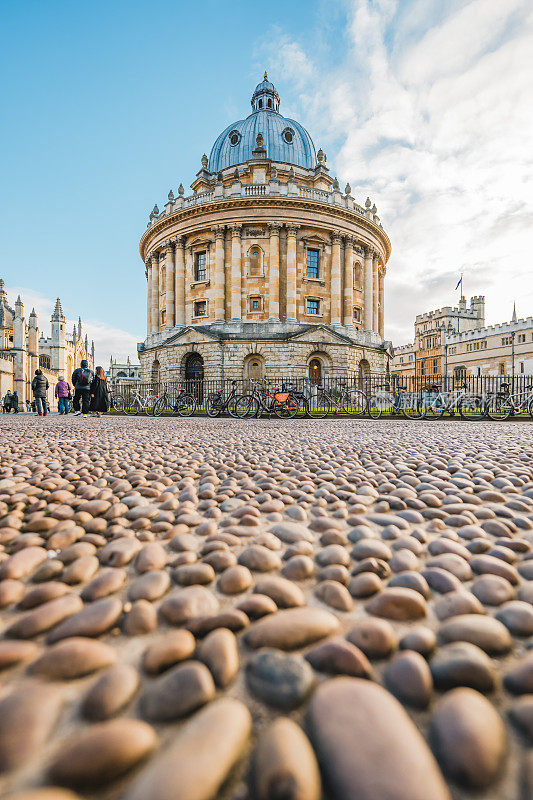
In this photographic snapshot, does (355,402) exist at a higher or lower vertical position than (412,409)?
higher

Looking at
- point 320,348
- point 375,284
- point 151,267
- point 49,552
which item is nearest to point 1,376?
point 151,267

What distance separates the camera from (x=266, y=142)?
35.3m

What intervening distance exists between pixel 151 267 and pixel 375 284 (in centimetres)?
2039

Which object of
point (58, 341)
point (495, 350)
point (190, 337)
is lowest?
point (190, 337)

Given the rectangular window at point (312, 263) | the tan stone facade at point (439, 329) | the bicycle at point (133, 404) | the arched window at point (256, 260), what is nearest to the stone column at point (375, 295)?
the rectangular window at point (312, 263)

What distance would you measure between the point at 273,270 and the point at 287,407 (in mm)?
18358

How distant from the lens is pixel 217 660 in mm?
954

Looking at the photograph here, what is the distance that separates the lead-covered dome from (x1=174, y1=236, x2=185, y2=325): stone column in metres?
11.3

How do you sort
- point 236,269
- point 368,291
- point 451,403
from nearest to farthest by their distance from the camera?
point 451,403 < point 236,269 < point 368,291

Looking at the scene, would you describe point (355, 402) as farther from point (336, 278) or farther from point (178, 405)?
point (336, 278)

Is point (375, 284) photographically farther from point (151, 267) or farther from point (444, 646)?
point (444, 646)

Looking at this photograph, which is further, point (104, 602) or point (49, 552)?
point (49, 552)

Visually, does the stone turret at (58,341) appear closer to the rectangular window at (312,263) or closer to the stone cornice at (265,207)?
the stone cornice at (265,207)

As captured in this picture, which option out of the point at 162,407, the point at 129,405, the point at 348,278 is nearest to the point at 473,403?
the point at 162,407
